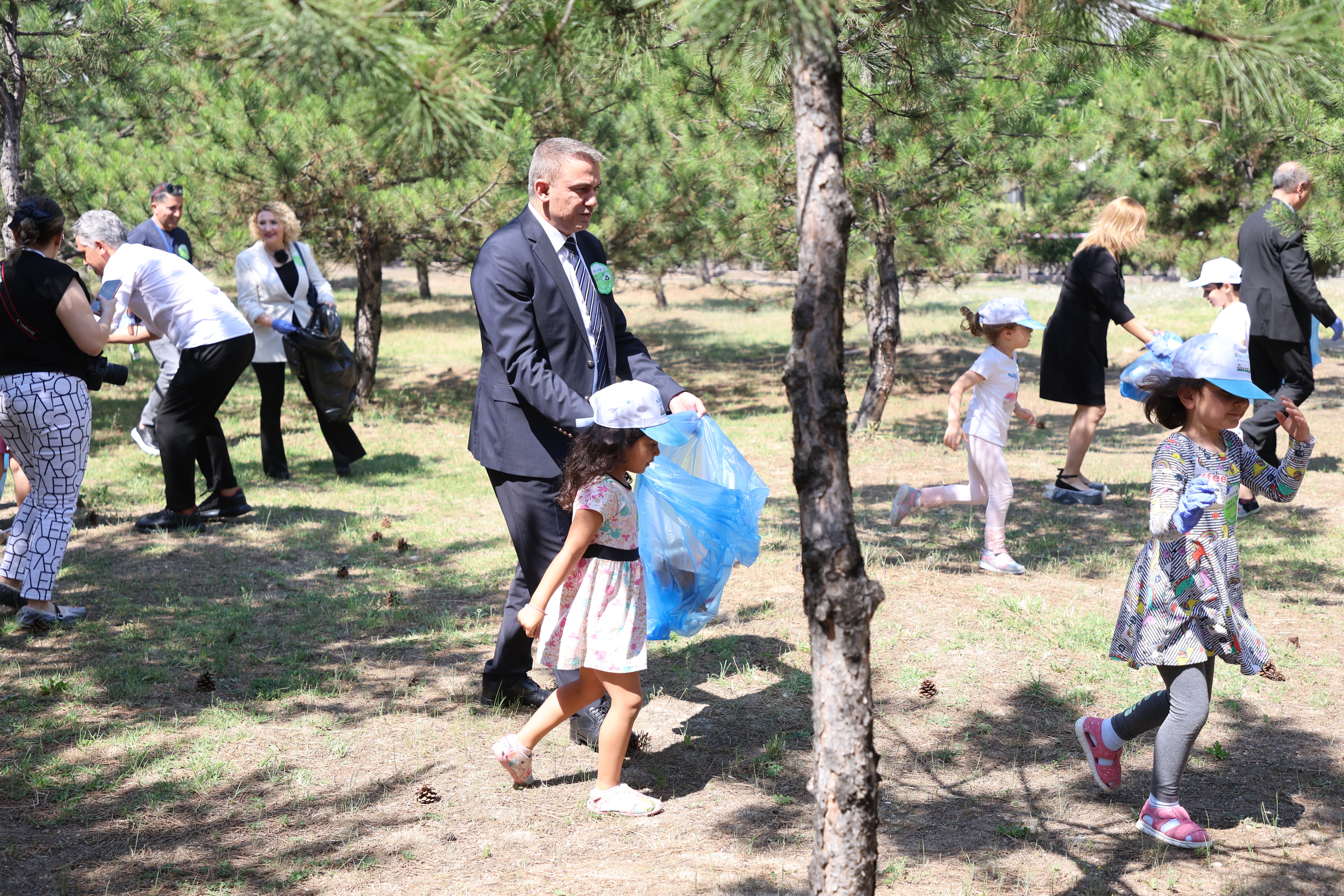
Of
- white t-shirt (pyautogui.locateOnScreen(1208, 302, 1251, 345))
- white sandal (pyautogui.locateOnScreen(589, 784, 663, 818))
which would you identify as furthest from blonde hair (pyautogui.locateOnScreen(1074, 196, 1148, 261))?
white sandal (pyautogui.locateOnScreen(589, 784, 663, 818))

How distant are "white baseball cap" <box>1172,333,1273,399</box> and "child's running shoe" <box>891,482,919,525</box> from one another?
2.76 metres

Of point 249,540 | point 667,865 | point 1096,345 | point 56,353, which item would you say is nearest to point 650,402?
point 667,865

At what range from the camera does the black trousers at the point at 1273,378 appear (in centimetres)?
700

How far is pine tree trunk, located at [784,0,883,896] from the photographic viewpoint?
7.52 feet

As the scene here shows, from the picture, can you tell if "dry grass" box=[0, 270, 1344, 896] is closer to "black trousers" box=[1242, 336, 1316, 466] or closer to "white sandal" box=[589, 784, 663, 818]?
"white sandal" box=[589, 784, 663, 818]

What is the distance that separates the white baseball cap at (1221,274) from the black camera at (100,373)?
6303mm

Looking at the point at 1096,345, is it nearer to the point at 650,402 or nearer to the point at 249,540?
the point at 650,402

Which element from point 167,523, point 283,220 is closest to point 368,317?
point 283,220

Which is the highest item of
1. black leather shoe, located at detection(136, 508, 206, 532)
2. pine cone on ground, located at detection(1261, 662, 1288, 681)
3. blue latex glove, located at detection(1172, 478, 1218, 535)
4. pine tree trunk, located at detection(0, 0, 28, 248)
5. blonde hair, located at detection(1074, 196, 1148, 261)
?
pine tree trunk, located at detection(0, 0, 28, 248)

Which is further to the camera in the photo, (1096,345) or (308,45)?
(1096,345)

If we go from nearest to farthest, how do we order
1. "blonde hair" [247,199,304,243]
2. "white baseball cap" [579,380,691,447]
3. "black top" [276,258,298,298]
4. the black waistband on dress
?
"white baseball cap" [579,380,691,447]
the black waistband on dress
"blonde hair" [247,199,304,243]
"black top" [276,258,298,298]

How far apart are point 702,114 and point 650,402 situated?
621cm

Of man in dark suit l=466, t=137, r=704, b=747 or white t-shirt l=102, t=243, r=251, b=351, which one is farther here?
white t-shirt l=102, t=243, r=251, b=351

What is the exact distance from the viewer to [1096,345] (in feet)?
23.1
